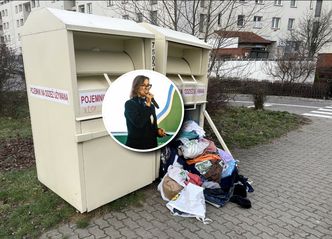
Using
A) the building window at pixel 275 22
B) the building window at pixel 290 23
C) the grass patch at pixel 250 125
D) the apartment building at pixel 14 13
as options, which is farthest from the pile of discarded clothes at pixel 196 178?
the apartment building at pixel 14 13

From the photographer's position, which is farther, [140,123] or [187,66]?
[187,66]

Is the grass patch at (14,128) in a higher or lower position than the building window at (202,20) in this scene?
lower

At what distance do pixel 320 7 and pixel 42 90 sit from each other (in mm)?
40892

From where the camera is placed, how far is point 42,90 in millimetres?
2736

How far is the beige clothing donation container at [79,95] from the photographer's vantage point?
235 cm

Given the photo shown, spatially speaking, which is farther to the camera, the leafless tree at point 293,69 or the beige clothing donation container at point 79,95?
the leafless tree at point 293,69

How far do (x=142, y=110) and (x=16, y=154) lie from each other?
9.44 ft

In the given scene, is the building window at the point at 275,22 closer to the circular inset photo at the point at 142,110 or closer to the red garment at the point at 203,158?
the red garment at the point at 203,158

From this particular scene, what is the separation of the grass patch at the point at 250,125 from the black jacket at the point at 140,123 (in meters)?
2.66

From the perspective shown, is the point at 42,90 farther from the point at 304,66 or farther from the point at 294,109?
the point at 304,66

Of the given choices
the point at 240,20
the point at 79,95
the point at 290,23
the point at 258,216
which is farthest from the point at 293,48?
the point at 290,23

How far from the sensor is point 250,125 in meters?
7.06

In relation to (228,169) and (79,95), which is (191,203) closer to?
(228,169)

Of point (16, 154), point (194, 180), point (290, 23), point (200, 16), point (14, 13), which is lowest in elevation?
point (16, 154)
